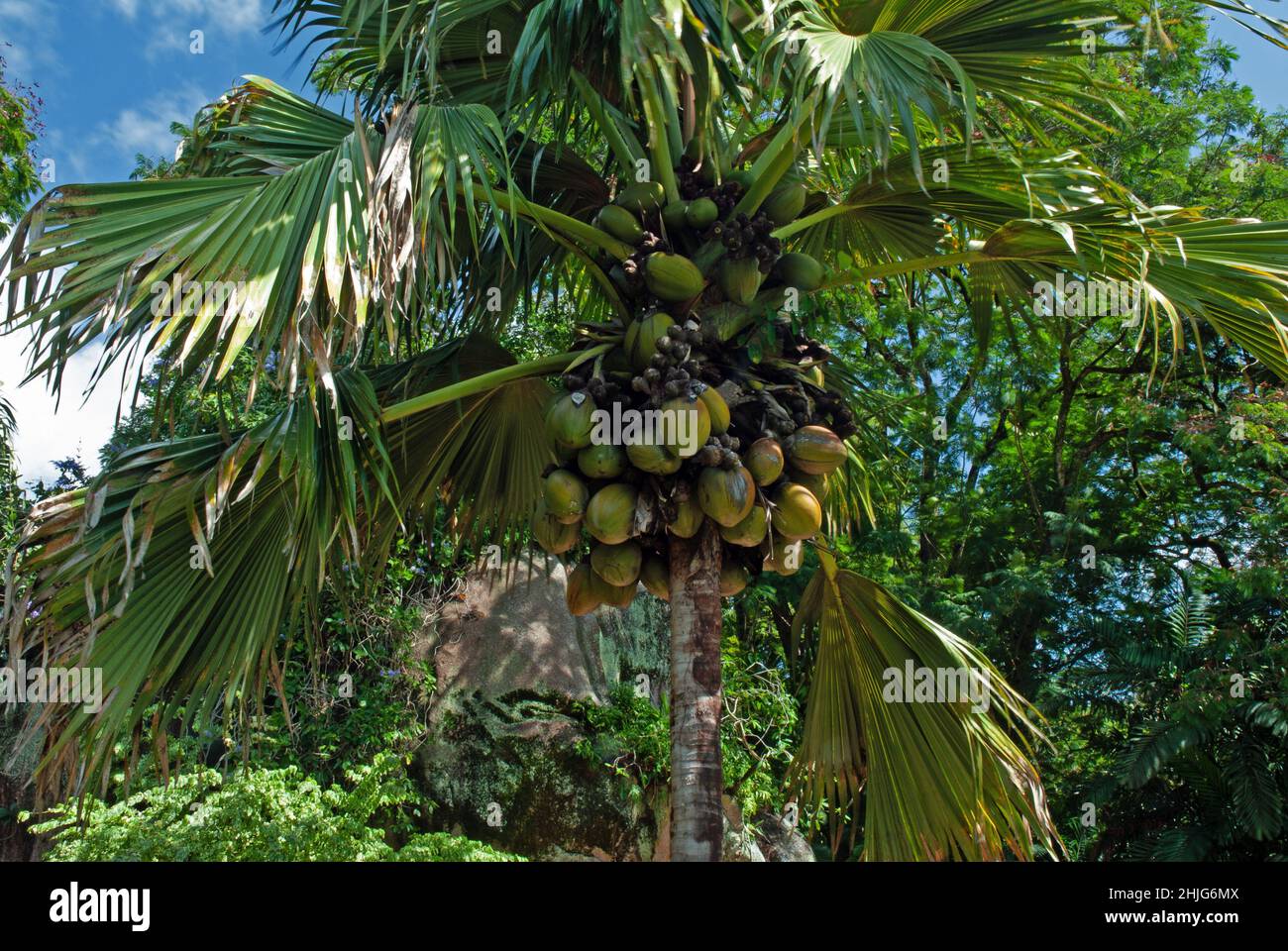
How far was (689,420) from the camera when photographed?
13.5ft

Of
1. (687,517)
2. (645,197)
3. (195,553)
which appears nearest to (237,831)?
(195,553)

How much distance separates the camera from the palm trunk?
4207mm

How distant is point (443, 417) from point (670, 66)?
2.16 meters

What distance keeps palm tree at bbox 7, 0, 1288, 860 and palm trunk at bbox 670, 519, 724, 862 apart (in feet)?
0.04

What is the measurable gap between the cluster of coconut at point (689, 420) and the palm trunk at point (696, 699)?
0.11 m

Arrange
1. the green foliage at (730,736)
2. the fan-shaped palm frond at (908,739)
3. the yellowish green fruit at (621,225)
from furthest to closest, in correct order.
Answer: the green foliage at (730,736) < the fan-shaped palm frond at (908,739) < the yellowish green fruit at (621,225)

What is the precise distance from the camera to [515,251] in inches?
210

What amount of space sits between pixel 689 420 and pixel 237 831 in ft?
13.2

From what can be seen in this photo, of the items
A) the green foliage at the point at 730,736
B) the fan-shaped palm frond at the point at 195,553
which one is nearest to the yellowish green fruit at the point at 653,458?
the fan-shaped palm frond at the point at 195,553

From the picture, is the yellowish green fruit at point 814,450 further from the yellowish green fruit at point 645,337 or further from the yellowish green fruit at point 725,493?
the yellowish green fruit at point 645,337

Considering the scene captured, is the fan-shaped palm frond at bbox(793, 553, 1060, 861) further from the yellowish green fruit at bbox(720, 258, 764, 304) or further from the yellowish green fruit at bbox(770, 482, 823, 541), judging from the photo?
the yellowish green fruit at bbox(720, 258, 764, 304)

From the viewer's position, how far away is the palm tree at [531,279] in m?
3.91
